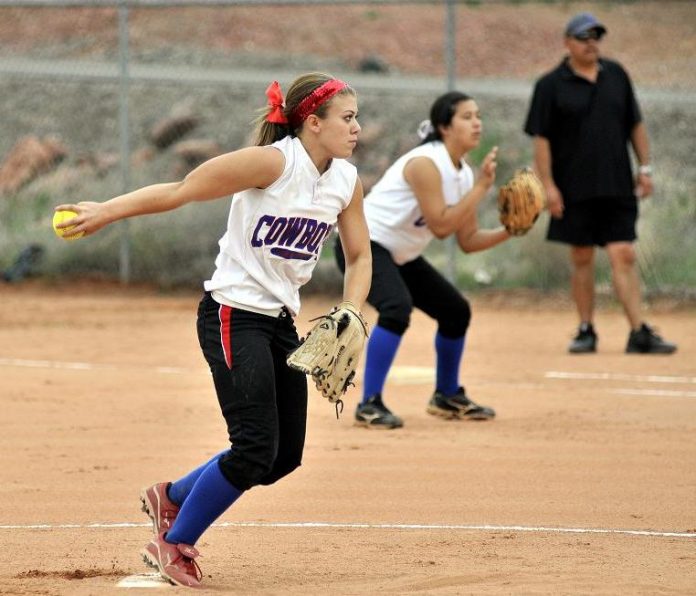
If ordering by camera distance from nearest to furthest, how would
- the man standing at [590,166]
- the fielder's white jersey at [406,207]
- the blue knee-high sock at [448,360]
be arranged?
the fielder's white jersey at [406,207] → the blue knee-high sock at [448,360] → the man standing at [590,166]

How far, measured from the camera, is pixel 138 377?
32.6ft

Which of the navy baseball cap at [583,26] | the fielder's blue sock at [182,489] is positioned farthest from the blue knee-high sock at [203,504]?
the navy baseball cap at [583,26]

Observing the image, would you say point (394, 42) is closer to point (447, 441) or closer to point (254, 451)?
point (447, 441)

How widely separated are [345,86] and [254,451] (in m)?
1.34

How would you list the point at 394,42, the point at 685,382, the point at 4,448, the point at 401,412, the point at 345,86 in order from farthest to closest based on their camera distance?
the point at 394,42 → the point at 685,382 → the point at 401,412 → the point at 4,448 → the point at 345,86

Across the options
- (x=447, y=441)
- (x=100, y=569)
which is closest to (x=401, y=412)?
(x=447, y=441)

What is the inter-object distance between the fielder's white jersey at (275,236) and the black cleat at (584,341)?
6152mm

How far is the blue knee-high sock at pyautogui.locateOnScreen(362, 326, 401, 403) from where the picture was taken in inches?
313

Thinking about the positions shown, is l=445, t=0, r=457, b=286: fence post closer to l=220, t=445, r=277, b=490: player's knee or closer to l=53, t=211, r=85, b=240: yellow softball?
l=220, t=445, r=277, b=490: player's knee

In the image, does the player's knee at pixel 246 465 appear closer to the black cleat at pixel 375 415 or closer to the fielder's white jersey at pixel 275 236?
the fielder's white jersey at pixel 275 236

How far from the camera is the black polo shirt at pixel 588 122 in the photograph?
10.8 meters

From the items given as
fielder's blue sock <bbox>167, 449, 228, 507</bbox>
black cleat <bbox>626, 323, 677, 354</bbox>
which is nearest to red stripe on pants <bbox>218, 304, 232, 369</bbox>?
fielder's blue sock <bbox>167, 449, 228, 507</bbox>

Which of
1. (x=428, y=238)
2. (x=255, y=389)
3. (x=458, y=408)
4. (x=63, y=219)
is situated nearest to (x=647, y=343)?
(x=458, y=408)

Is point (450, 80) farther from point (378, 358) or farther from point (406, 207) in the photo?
point (378, 358)
